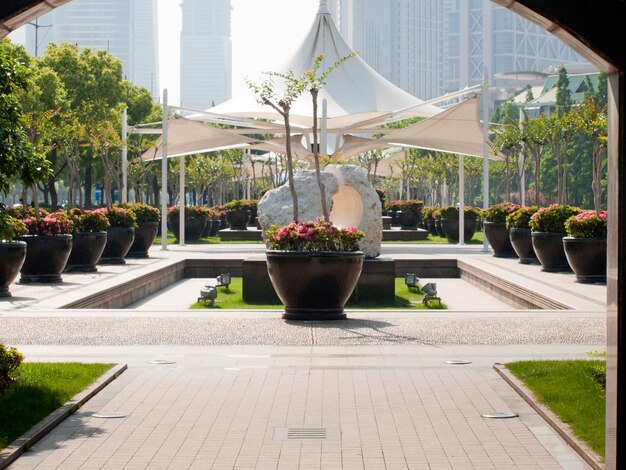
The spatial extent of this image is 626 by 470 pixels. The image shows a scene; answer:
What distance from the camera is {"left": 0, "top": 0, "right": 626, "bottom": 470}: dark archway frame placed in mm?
5133

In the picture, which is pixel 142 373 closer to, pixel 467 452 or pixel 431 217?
pixel 467 452

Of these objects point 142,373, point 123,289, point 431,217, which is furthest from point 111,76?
point 142,373

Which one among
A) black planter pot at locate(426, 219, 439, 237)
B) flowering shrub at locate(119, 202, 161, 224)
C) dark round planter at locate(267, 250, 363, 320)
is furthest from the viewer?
black planter pot at locate(426, 219, 439, 237)

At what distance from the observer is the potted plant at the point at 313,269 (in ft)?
45.2

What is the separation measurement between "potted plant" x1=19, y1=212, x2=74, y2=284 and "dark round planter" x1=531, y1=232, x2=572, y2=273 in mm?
9985

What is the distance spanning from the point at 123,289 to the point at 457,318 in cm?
715

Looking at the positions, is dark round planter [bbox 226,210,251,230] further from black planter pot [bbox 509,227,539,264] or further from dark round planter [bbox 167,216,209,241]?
black planter pot [bbox 509,227,539,264]

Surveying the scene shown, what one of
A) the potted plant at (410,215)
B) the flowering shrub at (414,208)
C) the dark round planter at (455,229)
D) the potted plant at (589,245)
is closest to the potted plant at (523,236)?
the potted plant at (589,245)

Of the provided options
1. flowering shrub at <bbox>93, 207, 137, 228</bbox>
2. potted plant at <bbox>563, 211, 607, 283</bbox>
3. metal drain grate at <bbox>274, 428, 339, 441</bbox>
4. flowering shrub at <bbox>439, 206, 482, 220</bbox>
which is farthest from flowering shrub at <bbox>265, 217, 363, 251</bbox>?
flowering shrub at <bbox>439, 206, 482, 220</bbox>

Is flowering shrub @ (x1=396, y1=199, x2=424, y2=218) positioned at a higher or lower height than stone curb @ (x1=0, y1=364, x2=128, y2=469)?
higher

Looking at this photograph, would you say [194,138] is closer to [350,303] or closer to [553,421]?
[350,303]

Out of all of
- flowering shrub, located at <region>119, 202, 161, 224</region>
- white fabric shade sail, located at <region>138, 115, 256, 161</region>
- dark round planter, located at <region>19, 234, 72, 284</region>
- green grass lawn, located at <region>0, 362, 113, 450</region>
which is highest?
white fabric shade sail, located at <region>138, 115, 256, 161</region>

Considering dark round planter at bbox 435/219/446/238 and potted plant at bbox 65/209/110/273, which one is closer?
potted plant at bbox 65/209/110/273

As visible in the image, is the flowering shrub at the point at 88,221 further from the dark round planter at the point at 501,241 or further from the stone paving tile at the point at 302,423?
the stone paving tile at the point at 302,423
